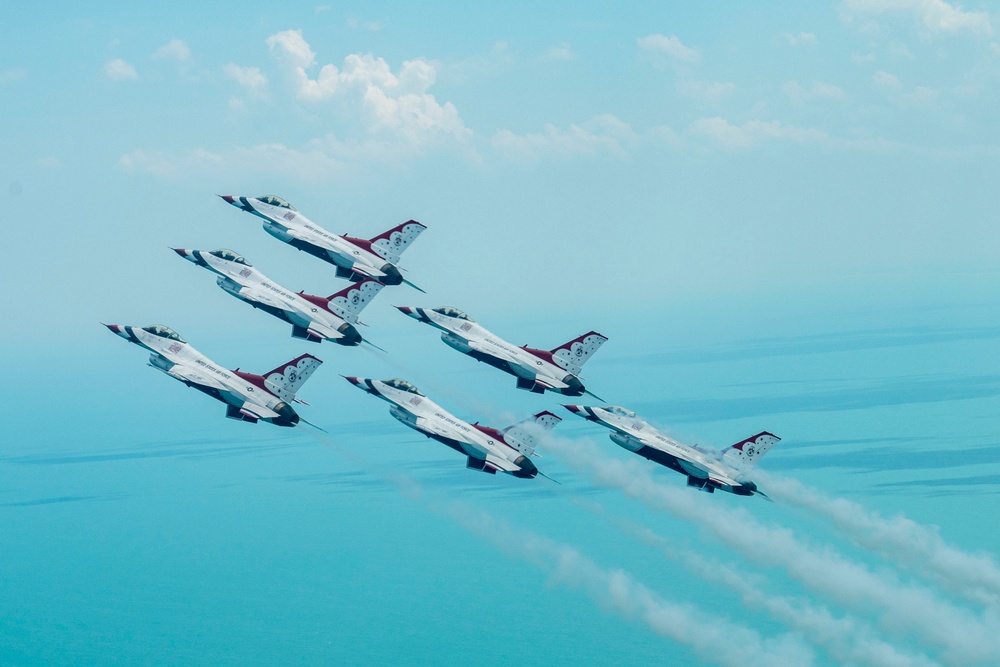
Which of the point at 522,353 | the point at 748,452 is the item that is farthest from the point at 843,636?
the point at 522,353

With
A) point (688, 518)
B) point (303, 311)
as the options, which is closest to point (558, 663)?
point (688, 518)

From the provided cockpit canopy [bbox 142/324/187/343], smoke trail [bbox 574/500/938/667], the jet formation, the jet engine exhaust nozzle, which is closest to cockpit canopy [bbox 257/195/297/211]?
the jet formation

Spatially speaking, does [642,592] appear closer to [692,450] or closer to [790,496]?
[790,496]

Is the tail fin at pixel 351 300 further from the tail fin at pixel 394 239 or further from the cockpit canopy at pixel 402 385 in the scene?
the cockpit canopy at pixel 402 385

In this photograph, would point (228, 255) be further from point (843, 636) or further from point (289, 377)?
point (843, 636)

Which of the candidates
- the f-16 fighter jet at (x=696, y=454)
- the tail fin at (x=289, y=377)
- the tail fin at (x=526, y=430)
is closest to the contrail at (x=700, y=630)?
the tail fin at (x=526, y=430)

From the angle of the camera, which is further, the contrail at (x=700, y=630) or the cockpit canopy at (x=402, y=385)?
the contrail at (x=700, y=630)

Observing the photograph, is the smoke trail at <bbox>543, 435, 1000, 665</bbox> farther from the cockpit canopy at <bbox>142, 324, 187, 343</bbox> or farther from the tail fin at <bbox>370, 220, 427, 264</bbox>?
the cockpit canopy at <bbox>142, 324, 187, 343</bbox>
